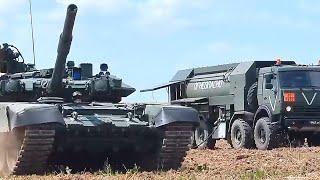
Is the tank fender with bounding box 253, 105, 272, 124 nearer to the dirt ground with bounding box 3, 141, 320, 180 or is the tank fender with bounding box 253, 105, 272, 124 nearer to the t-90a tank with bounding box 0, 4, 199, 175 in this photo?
the dirt ground with bounding box 3, 141, 320, 180

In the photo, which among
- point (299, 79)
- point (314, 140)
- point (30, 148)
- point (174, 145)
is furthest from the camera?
point (314, 140)

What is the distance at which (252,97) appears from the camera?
70.3 feet

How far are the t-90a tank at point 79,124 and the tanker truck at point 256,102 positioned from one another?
20.8 feet

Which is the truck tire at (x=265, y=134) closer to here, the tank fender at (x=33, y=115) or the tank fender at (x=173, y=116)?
the tank fender at (x=173, y=116)

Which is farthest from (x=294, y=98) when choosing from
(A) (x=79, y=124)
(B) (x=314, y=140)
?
(A) (x=79, y=124)

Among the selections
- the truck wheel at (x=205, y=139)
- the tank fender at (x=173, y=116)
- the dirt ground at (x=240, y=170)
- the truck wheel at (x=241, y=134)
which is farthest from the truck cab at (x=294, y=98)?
the tank fender at (x=173, y=116)

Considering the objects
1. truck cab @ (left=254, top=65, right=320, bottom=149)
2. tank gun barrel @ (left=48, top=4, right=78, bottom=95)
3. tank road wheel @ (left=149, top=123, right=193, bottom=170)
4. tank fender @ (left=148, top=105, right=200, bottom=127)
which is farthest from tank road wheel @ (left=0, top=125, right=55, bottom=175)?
truck cab @ (left=254, top=65, right=320, bottom=149)

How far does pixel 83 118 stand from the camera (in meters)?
12.7

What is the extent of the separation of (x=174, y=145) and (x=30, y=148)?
2515mm

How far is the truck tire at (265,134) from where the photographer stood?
64.9ft

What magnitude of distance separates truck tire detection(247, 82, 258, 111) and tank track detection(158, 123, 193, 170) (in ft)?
27.6

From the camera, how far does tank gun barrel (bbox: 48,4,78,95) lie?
13.0m

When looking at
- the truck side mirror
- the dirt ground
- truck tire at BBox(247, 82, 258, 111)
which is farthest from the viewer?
truck tire at BBox(247, 82, 258, 111)

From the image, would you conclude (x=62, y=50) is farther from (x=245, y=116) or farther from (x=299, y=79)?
(x=245, y=116)
